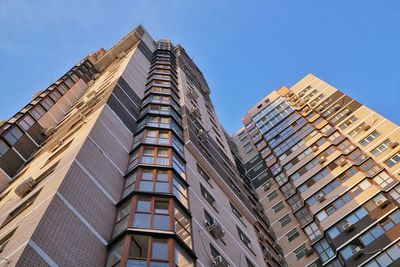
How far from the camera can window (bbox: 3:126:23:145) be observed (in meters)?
25.8

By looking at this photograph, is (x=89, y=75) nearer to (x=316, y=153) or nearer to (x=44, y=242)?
(x=316, y=153)

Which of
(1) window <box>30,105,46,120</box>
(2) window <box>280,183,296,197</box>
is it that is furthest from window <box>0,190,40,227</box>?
(2) window <box>280,183,296,197</box>

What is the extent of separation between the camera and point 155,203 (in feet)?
54.6

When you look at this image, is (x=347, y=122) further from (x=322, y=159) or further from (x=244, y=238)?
(x=244, y=238)

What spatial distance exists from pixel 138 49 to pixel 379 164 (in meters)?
26.2

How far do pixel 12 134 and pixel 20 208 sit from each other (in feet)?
37.2

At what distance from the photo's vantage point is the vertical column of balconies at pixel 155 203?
550 inches

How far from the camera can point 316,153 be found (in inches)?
1492

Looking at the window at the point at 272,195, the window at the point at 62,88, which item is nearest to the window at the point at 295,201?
the window at the point at 272,195

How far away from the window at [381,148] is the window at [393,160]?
141 cm

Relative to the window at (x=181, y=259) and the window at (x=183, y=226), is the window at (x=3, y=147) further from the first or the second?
the window at (x=181, y=259)

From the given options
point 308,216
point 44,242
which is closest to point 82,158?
point 44,242

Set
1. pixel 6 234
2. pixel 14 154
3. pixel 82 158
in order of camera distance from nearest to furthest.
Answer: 1. pixel 6 234
2. pixel 82 158
3. pixel 14 154

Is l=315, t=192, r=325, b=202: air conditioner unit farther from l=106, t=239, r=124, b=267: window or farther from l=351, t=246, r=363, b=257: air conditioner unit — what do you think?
l=106, t=239, r=124, b=267: window
